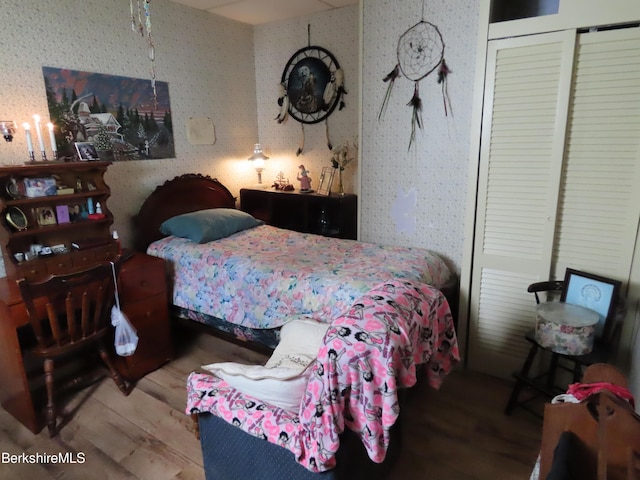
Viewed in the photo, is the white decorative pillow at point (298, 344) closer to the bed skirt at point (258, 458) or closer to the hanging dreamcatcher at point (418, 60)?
the bed skirt at point (258, 458)

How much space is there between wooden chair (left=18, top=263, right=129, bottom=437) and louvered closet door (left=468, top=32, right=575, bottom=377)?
2.26m

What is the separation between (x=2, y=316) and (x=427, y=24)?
305 cm

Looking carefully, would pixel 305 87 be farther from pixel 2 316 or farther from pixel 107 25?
pixel 2 316

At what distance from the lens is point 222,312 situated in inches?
106

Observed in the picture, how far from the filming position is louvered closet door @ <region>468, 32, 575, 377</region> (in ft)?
7.15

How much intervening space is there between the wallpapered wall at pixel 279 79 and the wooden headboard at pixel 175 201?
2.27 ft

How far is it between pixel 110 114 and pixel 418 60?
2.25m

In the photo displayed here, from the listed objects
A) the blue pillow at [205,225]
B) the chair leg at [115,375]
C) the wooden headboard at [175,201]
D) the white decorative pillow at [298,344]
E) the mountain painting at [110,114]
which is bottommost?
the chair leg at [115,375]

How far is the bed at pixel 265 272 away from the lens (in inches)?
92.7

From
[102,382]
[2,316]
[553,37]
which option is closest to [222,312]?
[102,382]

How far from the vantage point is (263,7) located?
11.5 ft

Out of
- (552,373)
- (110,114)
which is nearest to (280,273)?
(552,373)

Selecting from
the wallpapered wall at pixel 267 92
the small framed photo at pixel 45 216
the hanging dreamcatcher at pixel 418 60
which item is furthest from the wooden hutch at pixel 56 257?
the hanging dreamcatcher at pixel 418 60

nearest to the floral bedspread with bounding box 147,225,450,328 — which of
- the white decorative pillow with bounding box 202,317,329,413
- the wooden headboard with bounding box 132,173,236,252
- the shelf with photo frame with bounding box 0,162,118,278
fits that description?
the wooden headboard with bounding box 132,173,236,252
